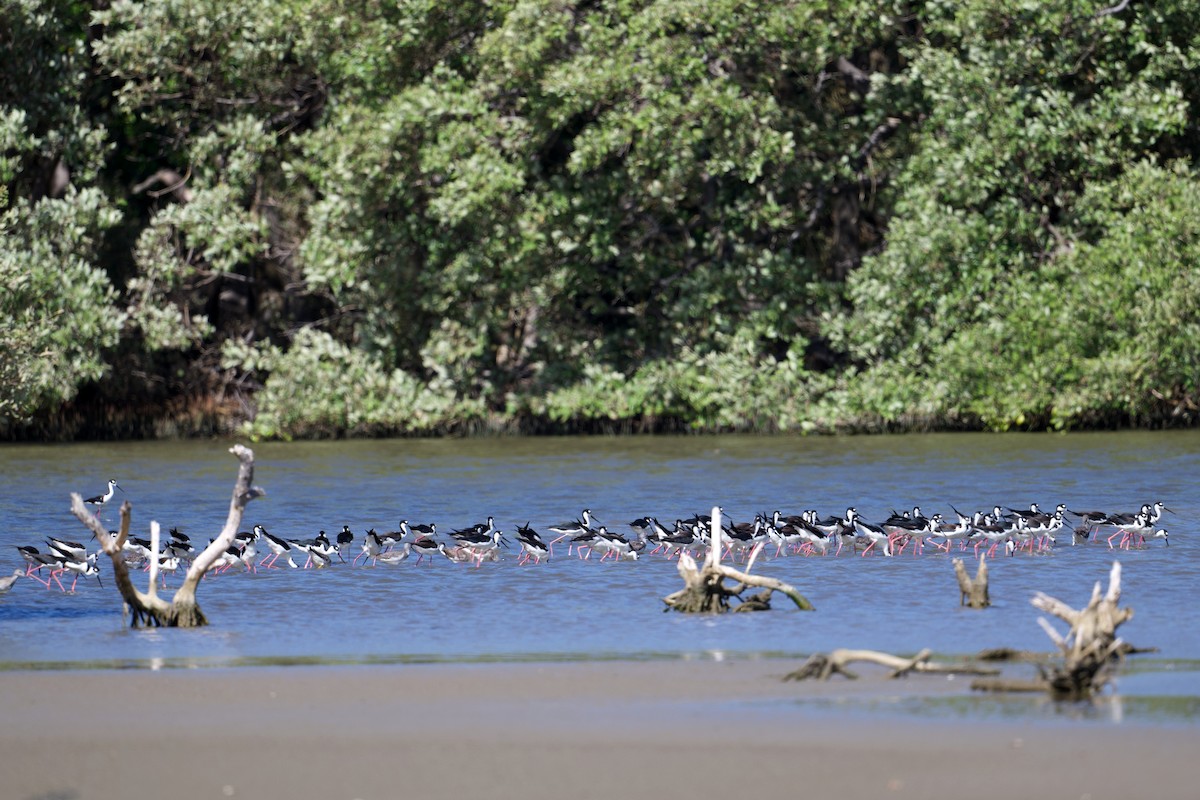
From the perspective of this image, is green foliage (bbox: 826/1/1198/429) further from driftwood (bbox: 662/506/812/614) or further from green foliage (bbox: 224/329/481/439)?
driftwood (bbox: 662/506/812/614)

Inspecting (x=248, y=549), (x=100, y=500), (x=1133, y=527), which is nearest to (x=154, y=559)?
(x=248, y=549)

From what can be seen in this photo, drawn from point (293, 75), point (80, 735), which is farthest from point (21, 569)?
point (293, 75)

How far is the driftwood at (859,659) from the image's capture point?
13352 mm

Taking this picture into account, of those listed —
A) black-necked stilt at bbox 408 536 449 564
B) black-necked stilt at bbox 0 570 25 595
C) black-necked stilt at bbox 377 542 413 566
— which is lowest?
black-necked stilt at bbox 0 570 25 595

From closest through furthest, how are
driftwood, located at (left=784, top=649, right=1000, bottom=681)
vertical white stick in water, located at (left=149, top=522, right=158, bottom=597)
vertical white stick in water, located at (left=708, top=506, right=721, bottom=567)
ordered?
driftwood, located at (left=784, top=649, right=1000, bottom=681)
vertical white stick in water, located at (left=149, top=522, right=158, bottom=597)
vertical white stick in water, located at (left=708, top=506, right=721, bottom=567)

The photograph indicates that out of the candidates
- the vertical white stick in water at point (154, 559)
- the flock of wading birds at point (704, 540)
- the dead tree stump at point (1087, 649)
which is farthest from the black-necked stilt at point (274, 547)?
the dead tree stump at point (1087, 649)

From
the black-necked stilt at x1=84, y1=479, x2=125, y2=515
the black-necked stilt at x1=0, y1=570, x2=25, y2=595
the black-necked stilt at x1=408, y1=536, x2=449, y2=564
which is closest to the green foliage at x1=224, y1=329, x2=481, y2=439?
the black-necked stilt at x1=84, y1=479, x2=125, y2=515

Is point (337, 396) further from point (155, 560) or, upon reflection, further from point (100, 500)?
point (155, 560)

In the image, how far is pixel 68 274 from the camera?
37.5 m

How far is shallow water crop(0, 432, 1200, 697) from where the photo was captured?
15766mm

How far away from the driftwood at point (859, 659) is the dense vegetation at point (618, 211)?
23.0 m

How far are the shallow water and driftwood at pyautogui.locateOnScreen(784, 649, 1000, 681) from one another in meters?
1.40

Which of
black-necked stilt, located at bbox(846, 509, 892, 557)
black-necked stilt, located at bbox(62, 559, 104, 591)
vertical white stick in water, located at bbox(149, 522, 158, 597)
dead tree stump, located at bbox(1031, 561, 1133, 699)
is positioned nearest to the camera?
dead tree stump, located at bbox(1031, 561, 1133, 699)

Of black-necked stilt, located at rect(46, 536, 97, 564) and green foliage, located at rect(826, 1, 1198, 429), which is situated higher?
green foliage, located at rect(826, 1, 1198, 429)
